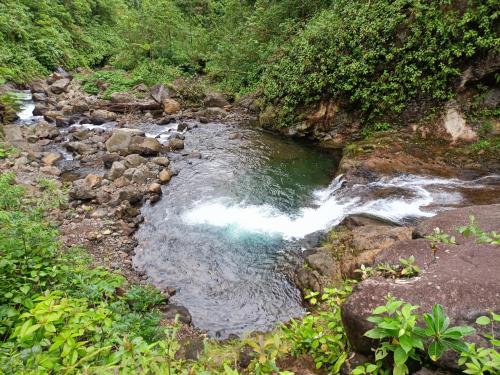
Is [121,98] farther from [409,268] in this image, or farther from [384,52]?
[409,268]

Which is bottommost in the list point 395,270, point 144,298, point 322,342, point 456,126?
point 144,298

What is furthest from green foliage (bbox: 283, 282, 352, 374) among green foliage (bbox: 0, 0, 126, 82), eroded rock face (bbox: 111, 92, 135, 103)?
eroded rock face (bbox: 111, 92, 135, 103)

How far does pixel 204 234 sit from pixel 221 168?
12.9 ft

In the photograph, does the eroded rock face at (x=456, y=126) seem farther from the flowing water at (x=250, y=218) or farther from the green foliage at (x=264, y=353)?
the green foliage at (x=264, y=353)

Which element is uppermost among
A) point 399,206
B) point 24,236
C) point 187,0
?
point 187,0

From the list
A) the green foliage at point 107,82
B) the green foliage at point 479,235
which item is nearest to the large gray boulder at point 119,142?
the green foliage at point 107,82

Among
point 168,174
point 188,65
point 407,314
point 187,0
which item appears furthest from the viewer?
point 187,0

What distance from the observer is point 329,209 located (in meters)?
9.67

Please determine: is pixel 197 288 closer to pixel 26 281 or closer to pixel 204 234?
pixel 204 234

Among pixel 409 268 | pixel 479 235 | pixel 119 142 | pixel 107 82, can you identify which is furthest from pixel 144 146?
pixel 479 235

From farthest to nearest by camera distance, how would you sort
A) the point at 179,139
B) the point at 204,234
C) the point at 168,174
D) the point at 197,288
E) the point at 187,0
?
the point at 187,0, the point at 179,139, the point at 168,174, the point at 204,234, the point at 197,288

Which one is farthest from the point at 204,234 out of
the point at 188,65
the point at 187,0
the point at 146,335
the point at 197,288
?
the point at 187,0

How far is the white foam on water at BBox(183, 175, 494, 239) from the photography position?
891cm

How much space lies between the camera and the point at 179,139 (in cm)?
1443
